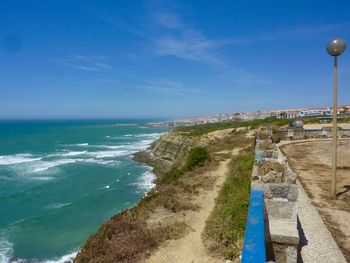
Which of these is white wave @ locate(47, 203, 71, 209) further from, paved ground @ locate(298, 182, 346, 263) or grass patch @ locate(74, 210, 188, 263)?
paved ground @ locate(298, 182, 346, 263)

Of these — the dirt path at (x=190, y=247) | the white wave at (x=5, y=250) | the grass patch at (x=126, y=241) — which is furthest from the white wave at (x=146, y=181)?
the grass patch at (x=126, y=241)

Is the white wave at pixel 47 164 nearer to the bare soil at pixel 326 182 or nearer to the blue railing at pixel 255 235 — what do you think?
the bare soil at pixel 326 182

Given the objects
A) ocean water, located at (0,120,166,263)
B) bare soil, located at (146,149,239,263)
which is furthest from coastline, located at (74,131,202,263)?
ocean water, located at (0,120,166,263)

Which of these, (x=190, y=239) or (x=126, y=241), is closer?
(x=126, y=241)

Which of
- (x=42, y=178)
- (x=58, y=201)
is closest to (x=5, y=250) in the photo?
(x=58, y=201)

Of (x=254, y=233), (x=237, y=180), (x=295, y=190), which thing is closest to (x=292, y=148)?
(x=237, y=180)

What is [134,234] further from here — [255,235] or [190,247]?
[255,235]
